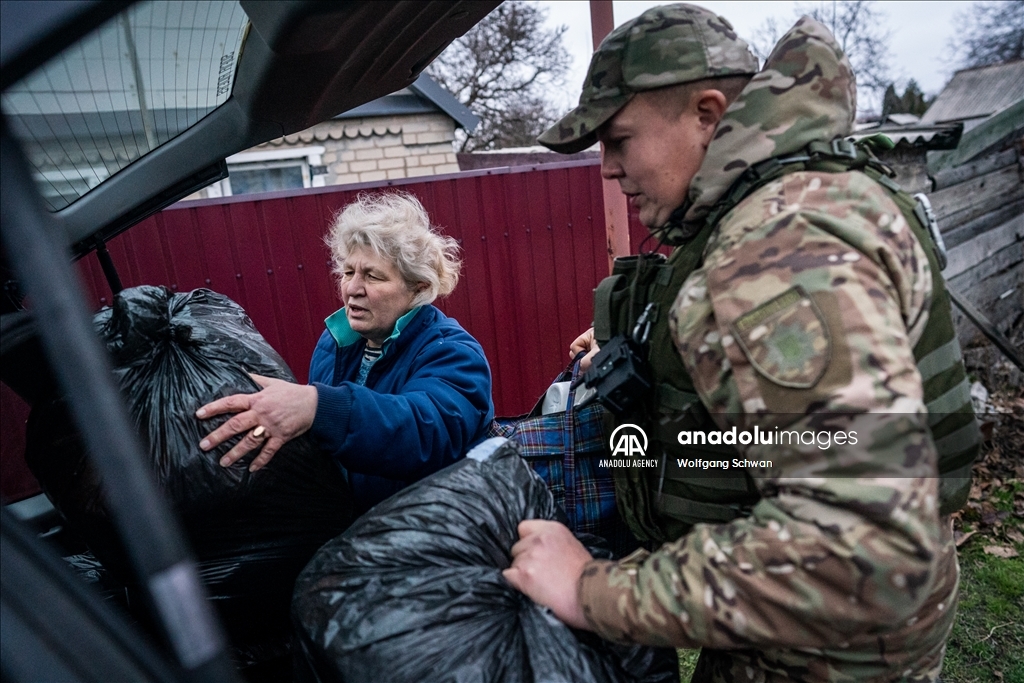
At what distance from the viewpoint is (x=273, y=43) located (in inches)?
38.1

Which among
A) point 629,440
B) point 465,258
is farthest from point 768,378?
point 465,258

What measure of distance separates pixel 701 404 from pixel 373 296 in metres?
1.13

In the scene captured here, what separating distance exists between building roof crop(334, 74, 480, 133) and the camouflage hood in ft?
28.3

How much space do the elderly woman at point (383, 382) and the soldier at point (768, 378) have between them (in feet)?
1.60

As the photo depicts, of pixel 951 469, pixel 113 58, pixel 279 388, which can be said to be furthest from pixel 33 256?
pixel 951 469

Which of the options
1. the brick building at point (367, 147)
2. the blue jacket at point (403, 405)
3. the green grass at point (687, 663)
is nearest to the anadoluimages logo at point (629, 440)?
the blue jacket at point (403, 405)

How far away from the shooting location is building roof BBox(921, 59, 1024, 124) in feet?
89.5

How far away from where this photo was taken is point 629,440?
1.26 m

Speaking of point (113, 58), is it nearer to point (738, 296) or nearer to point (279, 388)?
point (279, 388)

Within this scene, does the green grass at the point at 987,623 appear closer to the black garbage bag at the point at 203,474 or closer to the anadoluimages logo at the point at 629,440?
the anadoluimages logo at the point at 629,440

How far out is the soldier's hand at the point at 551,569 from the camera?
1050 mm

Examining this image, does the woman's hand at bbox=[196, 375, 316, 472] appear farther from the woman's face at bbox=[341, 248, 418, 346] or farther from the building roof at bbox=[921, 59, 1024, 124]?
the building roof at bbox=[921, 59, 1024, 124]

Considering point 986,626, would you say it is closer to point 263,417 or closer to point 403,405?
point 403,405

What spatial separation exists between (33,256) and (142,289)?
71 cm
